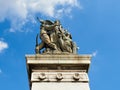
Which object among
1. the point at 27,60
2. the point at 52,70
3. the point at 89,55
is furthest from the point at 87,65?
the point at 27,60

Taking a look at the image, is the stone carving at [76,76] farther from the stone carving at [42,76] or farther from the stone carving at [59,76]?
the stone carving at [42,76]

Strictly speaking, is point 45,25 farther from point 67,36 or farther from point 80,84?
point 80,84

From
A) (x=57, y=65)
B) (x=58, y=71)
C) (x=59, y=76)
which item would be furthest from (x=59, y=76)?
(x=57, y=65)

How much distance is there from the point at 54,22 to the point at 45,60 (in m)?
2.49

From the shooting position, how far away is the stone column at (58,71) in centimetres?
1382

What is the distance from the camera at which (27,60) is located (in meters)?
14.4

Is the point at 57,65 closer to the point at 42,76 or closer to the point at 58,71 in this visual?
the point at 58,71

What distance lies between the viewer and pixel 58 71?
14.4 metres

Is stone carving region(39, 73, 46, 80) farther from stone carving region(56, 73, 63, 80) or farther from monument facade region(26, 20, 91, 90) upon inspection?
stone carving region(56, 73, 63, 80)

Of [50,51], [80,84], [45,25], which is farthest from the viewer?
[45,25]

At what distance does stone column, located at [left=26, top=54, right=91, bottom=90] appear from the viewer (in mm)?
13820

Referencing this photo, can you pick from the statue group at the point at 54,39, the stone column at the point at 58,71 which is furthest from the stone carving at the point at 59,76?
the statue group at the point at 54,39

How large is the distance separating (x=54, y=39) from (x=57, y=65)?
1.73 meters

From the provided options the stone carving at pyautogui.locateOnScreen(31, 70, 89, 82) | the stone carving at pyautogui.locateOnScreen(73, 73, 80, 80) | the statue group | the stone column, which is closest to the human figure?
the statue group
